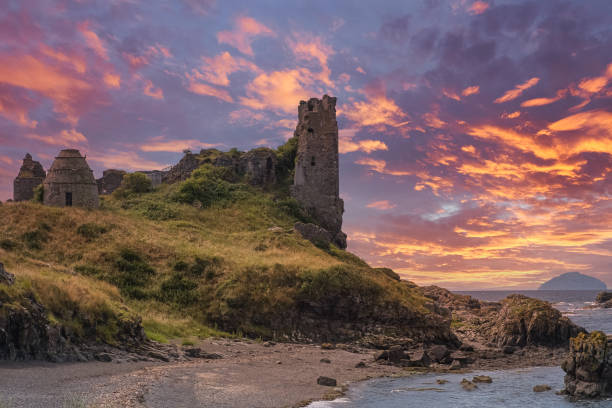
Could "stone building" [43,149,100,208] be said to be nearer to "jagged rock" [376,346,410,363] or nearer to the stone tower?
the stone tower

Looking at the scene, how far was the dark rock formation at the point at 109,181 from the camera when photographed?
8294 centimetres

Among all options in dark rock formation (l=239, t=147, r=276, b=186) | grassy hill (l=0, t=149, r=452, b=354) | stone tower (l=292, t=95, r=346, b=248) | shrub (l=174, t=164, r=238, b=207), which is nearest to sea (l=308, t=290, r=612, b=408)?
grassy hill (l=0, t=149, r=452, b=354)

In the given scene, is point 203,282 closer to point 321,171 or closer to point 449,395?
point 449,395

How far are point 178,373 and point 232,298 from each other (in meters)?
16.0

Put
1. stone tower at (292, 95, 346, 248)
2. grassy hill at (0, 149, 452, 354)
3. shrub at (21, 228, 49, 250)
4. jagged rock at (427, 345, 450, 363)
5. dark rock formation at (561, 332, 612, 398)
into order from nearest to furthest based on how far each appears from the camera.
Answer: dark rock formation at (561, 332, 612, 398) → jagged rock at (427, 345, 450, 363) → grassy hill at (0, 149, 452, 354) → shrub at (21, 228, 49, 250) → stone tower at (292, 95, 346, 248)

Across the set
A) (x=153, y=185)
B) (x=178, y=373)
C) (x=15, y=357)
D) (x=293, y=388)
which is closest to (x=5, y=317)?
(x=15, y=357)

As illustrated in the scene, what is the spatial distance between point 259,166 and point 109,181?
28.8 meters

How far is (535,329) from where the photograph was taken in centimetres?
3606

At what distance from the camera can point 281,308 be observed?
34.5 m

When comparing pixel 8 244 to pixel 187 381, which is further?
pixel 8 244

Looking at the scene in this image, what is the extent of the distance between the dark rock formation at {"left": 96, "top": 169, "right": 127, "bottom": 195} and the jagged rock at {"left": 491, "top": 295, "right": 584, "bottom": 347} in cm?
6801

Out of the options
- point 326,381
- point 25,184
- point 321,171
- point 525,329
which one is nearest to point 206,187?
point 321,171

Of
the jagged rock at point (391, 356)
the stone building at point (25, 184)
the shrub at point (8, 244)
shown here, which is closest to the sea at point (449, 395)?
the jagged rock at point (391, 356)

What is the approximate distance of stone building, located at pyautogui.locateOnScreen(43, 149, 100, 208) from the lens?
5472 cm
